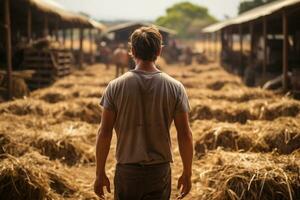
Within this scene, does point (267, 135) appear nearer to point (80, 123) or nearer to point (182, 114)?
point (80, 123)

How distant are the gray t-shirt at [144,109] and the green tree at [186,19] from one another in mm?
93800

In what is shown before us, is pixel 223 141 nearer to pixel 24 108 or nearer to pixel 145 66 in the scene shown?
pixel 145 66

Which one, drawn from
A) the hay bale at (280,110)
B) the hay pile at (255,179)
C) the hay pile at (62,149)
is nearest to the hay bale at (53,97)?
the hay pile at (62,149)

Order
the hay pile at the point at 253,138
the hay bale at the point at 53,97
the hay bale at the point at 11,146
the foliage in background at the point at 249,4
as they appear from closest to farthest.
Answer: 1. the hay bale at the point at 11,146
2. the hay pile at the point at 253,138
3. the hay bale at the point at 53,97
4. the foliage in background at the point at 249,4

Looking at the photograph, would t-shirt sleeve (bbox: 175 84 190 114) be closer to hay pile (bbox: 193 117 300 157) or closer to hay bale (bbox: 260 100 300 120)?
hay pile (bbox: 193 117 300 157)

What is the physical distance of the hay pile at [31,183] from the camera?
5.27 metres

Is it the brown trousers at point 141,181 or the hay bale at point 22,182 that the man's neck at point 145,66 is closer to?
the brown trousers at point 141,181

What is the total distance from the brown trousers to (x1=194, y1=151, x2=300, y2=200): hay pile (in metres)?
1.95

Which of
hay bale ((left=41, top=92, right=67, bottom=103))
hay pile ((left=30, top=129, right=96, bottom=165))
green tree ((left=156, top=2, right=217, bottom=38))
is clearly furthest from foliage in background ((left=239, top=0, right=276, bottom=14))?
hay pile ((left=30, top=129, right=96, bottom=165))

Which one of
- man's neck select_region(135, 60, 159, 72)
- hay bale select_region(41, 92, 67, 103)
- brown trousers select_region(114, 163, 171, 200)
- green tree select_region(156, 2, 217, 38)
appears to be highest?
green tree select_region(156, 2, 217, 38)

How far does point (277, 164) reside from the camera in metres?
5.52

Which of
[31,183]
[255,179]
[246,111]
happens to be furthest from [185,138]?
[246,111]

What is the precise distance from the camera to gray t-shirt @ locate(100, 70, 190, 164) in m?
3.31

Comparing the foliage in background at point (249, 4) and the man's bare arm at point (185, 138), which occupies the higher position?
the foliage in background at point (249, 4)
